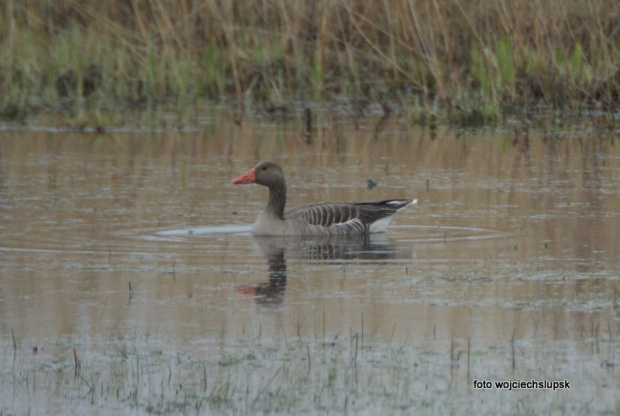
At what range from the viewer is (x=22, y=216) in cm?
1105

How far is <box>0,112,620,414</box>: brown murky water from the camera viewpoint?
18.8 feet

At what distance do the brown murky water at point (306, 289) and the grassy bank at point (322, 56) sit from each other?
3.86 m

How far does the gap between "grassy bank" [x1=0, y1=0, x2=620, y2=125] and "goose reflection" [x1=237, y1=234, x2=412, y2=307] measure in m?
7.97

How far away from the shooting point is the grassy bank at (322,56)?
1855 cm

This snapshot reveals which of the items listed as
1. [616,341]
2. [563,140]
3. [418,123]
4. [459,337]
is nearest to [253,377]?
[459,337]

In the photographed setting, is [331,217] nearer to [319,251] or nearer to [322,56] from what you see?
[319,251]

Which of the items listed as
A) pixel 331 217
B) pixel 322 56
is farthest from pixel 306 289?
pixel 322 56

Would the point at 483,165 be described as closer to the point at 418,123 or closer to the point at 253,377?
the point at 418,123

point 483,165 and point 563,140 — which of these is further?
point 563,140

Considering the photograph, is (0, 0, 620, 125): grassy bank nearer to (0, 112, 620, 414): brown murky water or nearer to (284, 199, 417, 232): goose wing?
(0, 112, 620, 414): brown murky water

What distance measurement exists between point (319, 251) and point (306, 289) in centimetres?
196

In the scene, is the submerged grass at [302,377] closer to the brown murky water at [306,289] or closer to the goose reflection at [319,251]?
the brown murky water at [306,289]

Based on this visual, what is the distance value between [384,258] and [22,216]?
3555 millimetres

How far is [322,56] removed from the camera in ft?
66.1
